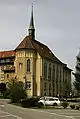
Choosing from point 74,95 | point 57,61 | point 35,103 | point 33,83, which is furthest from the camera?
point 57,61

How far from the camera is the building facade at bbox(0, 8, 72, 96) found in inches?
4077

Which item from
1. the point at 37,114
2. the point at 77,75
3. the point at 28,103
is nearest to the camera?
the point at 37,114

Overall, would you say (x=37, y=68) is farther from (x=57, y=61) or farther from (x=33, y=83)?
(x=57, y=61)

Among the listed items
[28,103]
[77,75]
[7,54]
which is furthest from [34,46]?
[28,103]

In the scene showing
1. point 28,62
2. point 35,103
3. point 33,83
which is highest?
point 28,62

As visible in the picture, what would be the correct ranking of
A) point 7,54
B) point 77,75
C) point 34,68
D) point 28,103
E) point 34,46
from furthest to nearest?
point 7,54 → point 34,46 → point 34,68 → point 77,75 → point 28,103

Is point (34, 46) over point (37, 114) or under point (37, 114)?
over

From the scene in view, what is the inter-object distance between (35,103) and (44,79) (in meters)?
54.7

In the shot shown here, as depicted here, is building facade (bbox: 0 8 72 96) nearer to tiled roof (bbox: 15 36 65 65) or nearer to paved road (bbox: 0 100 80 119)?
tiled roof (bbox: 15 36 65 65)

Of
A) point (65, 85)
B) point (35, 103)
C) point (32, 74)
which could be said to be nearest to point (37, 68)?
point (32, 74)

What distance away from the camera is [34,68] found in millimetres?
105250

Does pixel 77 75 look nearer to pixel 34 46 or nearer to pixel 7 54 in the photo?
pixel 34 46

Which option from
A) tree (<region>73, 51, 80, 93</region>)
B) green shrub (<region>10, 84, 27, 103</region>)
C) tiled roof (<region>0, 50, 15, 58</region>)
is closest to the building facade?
tiled roof (<region>0, 50, 15, 58</region>)

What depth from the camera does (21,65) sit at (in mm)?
104562
